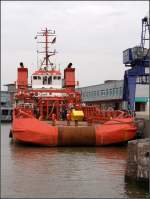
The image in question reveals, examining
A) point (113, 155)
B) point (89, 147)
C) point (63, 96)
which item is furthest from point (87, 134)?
point (63, 96)

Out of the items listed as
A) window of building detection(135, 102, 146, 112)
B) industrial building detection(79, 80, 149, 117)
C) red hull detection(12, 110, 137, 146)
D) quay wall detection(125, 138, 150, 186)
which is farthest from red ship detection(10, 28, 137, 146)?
window of building detection(135, 102, 146, 112)

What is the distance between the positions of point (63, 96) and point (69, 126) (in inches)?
245

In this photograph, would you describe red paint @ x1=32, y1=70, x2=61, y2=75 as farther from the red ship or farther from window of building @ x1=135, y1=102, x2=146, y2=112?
window of building @ x1=135, y1=102, x2=146, y2=112

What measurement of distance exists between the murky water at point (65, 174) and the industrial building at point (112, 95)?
3796 cm

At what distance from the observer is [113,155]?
22.4 meters

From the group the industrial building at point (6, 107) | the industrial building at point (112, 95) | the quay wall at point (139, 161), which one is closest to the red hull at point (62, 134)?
the quay wall at point (139, 161)

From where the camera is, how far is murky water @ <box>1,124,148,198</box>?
44.4 feet

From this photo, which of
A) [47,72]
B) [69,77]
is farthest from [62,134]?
[69,77]

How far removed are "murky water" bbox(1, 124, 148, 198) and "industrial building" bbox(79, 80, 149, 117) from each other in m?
38.0

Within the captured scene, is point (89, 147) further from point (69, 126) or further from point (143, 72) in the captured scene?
point (143, 72)

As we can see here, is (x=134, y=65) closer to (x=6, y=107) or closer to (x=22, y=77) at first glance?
(x=22, y=77)

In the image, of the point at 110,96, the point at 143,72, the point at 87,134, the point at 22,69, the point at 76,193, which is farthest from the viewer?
the point at 110,96

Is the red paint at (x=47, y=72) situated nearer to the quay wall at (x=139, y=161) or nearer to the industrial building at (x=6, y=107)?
the quay wall at (x=139, y=161)

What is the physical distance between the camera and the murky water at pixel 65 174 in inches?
533
